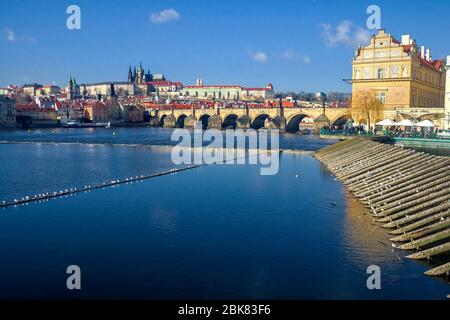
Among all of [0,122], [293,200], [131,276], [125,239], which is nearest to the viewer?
[131,276]

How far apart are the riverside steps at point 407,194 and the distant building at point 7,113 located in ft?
277

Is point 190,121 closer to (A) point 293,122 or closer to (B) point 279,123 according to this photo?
(A) point 293,122

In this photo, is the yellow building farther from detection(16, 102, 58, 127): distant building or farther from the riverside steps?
detection(16, 102, 58, 127): distant building

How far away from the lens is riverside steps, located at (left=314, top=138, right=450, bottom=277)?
13.8 metres

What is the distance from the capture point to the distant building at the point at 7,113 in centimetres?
10206

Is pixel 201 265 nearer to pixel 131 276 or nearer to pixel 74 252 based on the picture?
pixel 131 276

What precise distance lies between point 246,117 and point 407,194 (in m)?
78.6

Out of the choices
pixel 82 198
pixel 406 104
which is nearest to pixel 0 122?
pixel 406 104

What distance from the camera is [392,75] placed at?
187 feet

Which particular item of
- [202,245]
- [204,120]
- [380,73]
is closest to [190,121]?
[204,120]

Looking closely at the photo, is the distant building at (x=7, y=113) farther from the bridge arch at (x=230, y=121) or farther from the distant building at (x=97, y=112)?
the bridge arch at (x=230, y=121)

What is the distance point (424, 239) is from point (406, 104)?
149 ft

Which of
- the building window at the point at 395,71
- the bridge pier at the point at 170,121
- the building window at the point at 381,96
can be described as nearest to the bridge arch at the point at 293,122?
the building window at the point at 381,96

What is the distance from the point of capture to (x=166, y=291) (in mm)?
11164
